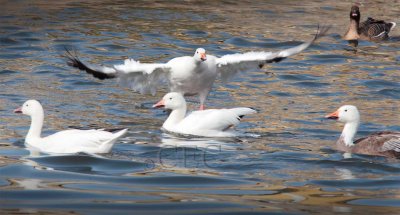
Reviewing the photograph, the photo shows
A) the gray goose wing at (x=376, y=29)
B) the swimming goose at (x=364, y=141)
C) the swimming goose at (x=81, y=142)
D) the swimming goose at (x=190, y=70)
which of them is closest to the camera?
the swimming goose at (x=81, y=142)

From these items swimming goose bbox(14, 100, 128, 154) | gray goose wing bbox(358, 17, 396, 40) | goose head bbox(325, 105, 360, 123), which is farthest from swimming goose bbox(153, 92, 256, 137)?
gray goose wing bbox(358, 17, 396, 40)

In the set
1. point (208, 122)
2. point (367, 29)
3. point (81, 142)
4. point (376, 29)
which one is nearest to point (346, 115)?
point (208, 122)

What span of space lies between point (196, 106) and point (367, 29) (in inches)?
264

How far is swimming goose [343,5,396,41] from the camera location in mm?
20797

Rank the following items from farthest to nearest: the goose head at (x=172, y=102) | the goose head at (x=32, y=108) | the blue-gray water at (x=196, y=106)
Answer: the goose head at (x=172, y=102) → the goose head at (x=32, y=108) → the blue-gray water at (x=196, y=106)

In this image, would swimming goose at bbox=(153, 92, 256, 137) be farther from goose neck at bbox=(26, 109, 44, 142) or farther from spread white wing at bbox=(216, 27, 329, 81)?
goose neck at bbox=(26, 109, 44, 142)

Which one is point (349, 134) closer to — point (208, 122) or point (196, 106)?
point (208, 122)

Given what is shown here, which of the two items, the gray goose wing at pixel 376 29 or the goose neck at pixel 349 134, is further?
the gray goose wing at pixel 376 29

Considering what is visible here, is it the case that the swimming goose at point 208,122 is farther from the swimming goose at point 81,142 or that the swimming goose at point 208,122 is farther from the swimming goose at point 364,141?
the swimming goose at point 81,142

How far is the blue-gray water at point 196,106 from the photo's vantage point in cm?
875

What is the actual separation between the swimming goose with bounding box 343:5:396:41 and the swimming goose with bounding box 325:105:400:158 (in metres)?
8.99

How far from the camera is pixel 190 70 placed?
555 inches

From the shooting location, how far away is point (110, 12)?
22.1 metres

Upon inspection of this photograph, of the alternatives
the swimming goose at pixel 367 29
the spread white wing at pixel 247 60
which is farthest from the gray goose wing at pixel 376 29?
the spread white wing at pixel 247 60
